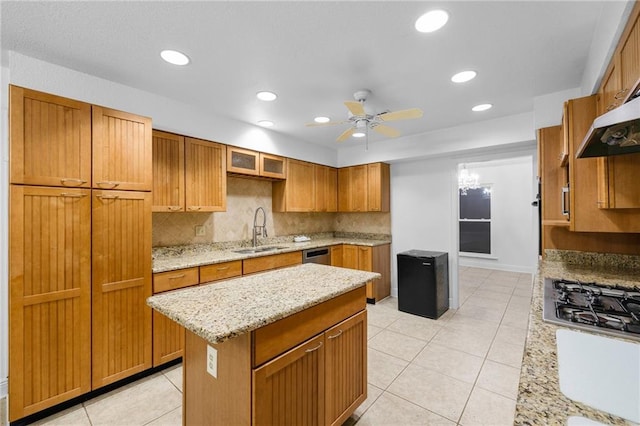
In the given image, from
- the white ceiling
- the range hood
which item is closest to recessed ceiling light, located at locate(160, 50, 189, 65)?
the white ceiling

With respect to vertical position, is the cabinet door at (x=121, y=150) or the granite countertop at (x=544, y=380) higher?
the cabinet door at (x=121, y=150)

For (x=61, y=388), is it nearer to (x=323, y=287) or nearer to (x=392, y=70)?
(x=323, y=287)

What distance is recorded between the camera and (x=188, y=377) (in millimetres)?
1480

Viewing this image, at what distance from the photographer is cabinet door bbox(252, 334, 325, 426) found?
3.96 feet

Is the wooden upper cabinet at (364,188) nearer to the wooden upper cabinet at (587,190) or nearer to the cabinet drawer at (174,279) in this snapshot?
the wooden upper cabinet at (587,190)

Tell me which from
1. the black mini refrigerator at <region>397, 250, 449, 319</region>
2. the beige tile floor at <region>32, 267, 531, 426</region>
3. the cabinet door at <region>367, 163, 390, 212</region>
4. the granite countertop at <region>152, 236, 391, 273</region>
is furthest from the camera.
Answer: the cabinet door at <region>367, 163, 390, 212</region>

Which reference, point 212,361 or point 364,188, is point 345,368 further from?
point 364,188

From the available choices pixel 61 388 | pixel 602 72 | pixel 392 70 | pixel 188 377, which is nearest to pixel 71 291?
pixel 61 388

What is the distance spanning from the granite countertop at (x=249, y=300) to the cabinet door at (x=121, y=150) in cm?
123

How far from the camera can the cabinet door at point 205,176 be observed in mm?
2969

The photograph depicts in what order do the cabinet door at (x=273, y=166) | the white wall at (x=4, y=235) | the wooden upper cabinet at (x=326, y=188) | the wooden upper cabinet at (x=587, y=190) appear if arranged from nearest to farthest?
the wooden upper cabinet at (x=587, y=190), the white wall at (x=4, y=235), the cabinet door at (x=273, y=166), the wooden upper cabinet at (x=326, y=188)

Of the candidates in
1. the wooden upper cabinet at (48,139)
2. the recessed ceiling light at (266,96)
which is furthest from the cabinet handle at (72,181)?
the recessed ceiling light at (266,96)

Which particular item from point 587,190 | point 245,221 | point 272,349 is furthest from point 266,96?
point 587,190

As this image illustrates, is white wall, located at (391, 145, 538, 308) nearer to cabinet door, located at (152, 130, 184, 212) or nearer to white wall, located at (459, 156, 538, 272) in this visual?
white wall, located at (459, 156, 538, 272)
